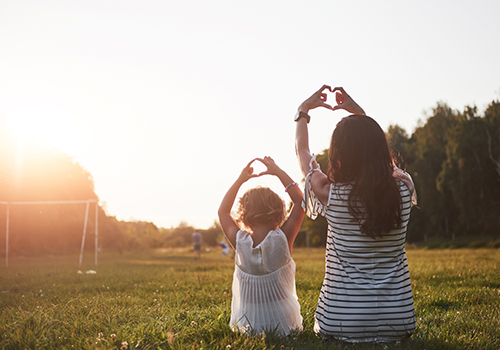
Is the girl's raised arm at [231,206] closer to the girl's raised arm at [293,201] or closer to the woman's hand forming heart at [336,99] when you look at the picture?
the girl's raised arm at [293,201]

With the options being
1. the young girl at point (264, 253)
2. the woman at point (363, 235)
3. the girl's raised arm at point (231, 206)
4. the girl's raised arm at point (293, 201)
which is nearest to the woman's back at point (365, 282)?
the woman at point (363, 235)

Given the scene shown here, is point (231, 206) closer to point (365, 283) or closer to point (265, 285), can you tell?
point (265, 285)

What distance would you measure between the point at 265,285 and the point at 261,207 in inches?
20.6

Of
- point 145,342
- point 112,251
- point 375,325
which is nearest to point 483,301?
point 375,325


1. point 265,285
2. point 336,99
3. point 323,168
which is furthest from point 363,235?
point 323,168

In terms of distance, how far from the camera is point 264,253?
104 inches

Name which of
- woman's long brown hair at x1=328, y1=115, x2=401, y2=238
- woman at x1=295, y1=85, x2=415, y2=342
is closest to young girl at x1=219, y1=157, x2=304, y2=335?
woman at x1=295, y1=85, x2=415, y2=342

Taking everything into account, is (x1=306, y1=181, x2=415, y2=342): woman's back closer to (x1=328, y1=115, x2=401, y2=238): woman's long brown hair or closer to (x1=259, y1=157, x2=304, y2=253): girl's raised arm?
(x1=328, y1=115, x2=401, y2=238): woman's long brown hair

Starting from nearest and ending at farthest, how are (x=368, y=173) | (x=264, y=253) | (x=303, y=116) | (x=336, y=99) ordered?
(x=368, y=173), (x=264, y=253), (x=303, y=116), (x=336, y=99)

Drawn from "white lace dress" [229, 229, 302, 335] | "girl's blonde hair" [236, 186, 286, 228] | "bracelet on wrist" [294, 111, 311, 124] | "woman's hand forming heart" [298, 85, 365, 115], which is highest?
"woman's hand forming heart" [298, 85, 365, 115]

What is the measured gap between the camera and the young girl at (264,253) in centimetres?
267

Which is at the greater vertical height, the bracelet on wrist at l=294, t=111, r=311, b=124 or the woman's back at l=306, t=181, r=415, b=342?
the bracelet on wrist at l=294, t=111, r=311, b=124

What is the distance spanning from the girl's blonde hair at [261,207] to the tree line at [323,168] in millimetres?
868

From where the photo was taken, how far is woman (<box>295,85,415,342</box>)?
238 cm
